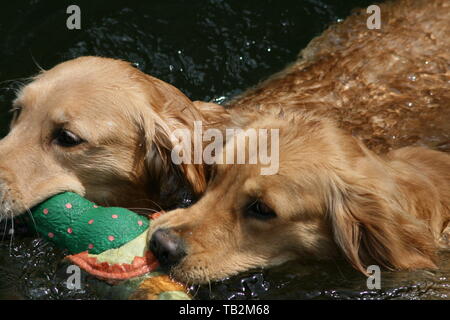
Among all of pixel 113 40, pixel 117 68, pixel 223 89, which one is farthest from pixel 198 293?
pixel 113 40

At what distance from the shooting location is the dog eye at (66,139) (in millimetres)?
4566

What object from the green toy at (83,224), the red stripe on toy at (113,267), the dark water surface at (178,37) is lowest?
the red stripe on toy at (113,267)

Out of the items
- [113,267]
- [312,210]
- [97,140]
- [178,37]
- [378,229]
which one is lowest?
[113,267]

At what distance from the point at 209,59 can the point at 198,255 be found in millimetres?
3341

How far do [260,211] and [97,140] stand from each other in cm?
117

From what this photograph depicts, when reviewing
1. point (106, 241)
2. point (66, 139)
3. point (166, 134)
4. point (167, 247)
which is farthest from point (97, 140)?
point (167, 247)

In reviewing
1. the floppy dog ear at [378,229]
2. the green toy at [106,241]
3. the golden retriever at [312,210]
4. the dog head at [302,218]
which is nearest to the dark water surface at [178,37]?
the golden retriever at [312,210]

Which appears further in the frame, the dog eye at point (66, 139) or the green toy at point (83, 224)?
the dog eye at point (66, 139)

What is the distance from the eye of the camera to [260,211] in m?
4.34

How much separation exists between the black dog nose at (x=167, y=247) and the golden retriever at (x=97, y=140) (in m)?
0.70

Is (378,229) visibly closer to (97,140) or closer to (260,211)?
(260,211)

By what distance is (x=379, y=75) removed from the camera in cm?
601

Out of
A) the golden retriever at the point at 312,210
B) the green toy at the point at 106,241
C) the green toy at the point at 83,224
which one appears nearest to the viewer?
the green toy at the point at 106,241

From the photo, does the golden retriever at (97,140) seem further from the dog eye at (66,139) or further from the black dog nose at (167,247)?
the black dog nose at (167,247)
